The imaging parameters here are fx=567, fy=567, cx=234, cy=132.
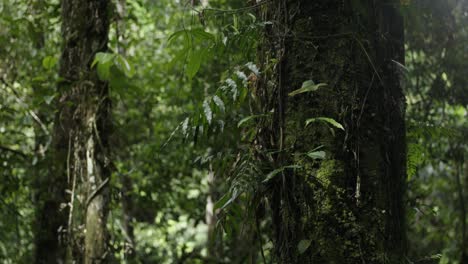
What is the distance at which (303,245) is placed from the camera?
1.77 m

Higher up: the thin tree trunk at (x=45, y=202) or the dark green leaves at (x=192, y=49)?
the dark green leaves at (x=192, y=49)

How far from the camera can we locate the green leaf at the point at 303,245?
176cm

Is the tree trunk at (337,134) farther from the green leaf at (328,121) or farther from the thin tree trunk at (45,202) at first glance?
the thin tree trunk at (45,202)

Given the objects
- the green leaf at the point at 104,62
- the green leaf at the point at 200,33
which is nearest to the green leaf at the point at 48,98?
the green leaf at the point at 104,62

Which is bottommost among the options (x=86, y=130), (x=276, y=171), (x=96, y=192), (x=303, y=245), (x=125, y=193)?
(x=125, y=193)

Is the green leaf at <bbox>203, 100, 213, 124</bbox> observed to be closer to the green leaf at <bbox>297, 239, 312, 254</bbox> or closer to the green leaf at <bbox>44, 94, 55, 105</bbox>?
the green leaf at <bbox>297, 239, 312, 254</bbox>

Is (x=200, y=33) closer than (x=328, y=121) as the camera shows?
No

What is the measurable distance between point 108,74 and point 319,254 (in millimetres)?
2269

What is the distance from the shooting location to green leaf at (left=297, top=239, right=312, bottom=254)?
1758mm

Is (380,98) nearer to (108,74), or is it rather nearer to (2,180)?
(108,74)

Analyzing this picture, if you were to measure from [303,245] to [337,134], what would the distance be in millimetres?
373

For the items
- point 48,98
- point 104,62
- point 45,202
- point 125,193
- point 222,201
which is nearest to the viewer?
point 222,201

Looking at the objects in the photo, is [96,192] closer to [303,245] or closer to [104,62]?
[104,62]

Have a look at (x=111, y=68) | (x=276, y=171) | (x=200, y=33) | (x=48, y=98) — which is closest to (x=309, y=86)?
(x=276, y=171)
